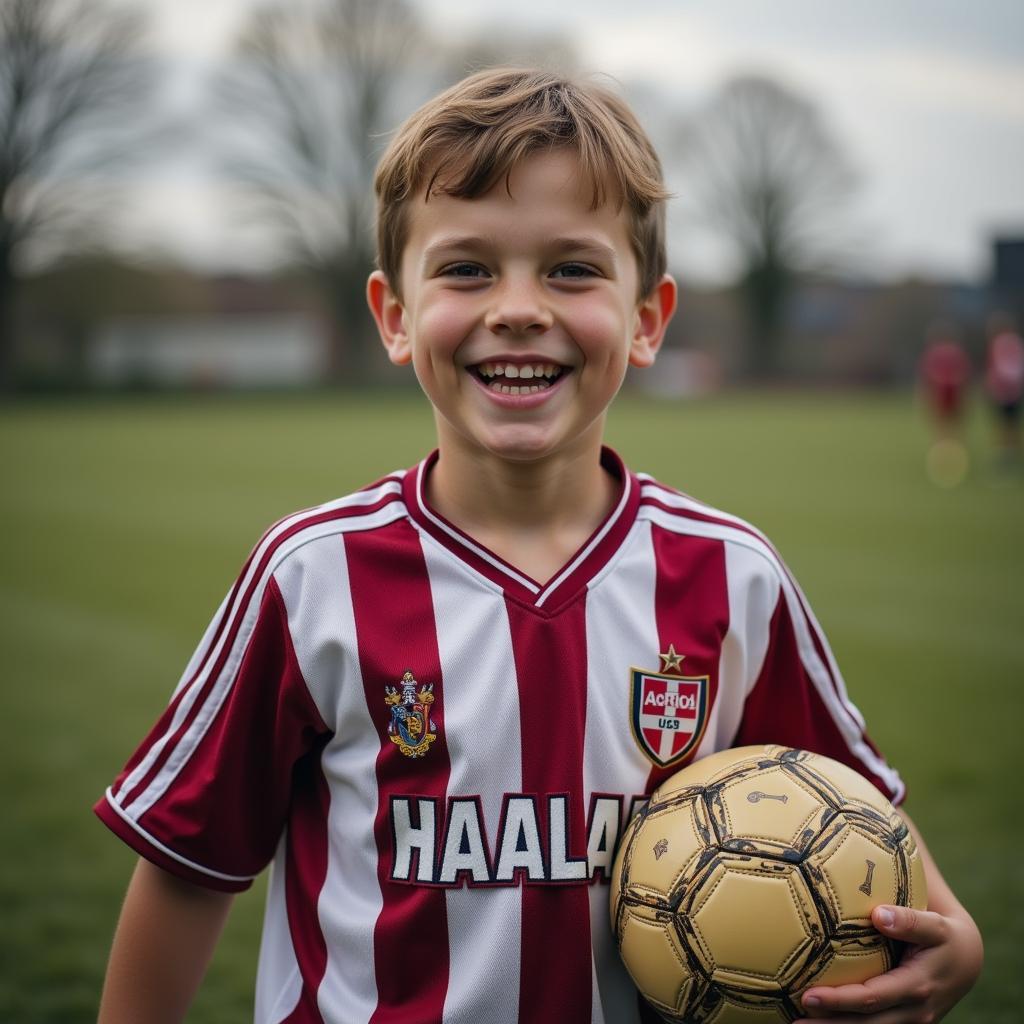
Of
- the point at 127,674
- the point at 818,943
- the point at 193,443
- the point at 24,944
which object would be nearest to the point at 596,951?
the point at 818,943

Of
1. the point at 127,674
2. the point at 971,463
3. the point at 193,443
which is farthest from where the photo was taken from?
the point at 193,443

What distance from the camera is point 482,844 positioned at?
1.61 metres

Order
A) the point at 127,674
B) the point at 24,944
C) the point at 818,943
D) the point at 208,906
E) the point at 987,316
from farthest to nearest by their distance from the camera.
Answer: the point at 987,316
the point at 127,674
the point at 24,944
the point at 208,906
the point at 818,943

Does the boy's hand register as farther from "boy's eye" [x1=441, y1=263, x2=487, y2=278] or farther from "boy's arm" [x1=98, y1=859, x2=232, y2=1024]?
"boy's eye" [x1=441, y1=263, x2=487, y2=278]

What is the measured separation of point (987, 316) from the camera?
163 ft

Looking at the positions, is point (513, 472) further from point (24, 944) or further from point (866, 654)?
point (866, 654)

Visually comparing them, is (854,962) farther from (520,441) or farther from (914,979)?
(520,441)

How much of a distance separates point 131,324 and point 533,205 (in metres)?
55.8

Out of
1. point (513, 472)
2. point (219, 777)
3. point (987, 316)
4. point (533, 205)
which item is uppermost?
point (987, 316)

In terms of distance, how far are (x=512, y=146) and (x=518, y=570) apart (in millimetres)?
620

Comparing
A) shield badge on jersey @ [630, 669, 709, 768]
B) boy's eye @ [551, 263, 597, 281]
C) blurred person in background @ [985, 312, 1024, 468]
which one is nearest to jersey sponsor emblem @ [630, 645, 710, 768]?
shield badge on jersey @ [630, 669, 709, 768]

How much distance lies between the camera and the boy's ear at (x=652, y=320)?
1.92m

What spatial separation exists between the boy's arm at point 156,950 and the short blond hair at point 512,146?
39.1 inches

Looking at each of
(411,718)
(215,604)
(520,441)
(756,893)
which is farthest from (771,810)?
(215,604)
